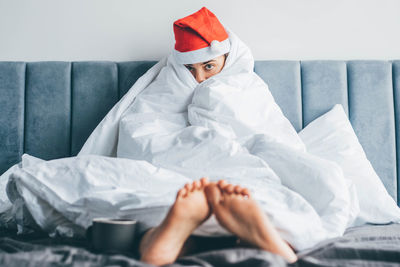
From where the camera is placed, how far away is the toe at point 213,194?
2.67 feet

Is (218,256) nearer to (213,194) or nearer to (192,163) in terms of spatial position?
(213,194)

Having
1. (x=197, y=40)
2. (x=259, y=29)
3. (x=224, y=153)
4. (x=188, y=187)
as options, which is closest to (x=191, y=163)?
(x=224, y=153)

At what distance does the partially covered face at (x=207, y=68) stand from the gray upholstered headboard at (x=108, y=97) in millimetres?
196

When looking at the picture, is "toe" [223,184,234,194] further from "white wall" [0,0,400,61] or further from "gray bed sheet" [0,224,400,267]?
"white wall" [0,0,400,61]

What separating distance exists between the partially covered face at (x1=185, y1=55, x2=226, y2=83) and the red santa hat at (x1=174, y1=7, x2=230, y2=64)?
0.08ft

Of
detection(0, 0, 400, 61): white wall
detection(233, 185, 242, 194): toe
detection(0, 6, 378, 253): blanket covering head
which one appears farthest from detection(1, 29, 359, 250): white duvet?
detection(0, 0, 400, 61): white wall

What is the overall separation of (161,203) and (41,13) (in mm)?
1236

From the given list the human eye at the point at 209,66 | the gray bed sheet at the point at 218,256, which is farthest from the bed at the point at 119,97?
the gray bed sheet at the point at 218,256

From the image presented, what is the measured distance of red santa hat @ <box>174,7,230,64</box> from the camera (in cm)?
149

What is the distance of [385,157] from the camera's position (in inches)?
61.8

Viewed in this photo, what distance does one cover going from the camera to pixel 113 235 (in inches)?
33.3

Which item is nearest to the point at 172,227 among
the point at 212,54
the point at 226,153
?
the point at 226,153

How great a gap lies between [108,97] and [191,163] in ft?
1.97

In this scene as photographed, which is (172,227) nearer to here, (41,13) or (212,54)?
(212,54)
